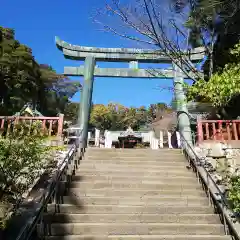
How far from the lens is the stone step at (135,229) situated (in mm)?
4551

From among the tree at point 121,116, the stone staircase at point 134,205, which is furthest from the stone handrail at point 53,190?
the tree at point 121,116

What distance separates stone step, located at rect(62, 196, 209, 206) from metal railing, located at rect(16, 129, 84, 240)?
12.8 inches

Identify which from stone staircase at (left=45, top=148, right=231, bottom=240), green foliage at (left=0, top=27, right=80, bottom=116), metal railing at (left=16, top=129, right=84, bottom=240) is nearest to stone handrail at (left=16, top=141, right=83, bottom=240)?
metal railing at (left=16, top=129, right=84, bottom=240)

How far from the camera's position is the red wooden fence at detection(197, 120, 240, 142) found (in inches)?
310

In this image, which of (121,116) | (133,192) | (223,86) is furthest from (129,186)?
(121,116)

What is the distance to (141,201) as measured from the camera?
220 inches

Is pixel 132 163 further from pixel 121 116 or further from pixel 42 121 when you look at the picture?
pixel 121 116

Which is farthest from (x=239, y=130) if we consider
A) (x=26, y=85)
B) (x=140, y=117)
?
(x=140, y=117)

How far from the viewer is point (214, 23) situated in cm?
668

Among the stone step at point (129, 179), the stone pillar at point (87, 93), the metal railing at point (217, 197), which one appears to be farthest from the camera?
the stone pillar at point (87, 93)

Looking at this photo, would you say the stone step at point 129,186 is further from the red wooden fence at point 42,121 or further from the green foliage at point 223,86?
the red wooden fence at point 42,121

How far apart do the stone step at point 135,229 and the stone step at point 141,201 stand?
74cm

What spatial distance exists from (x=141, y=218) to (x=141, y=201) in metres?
0.62

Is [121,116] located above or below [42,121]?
above
